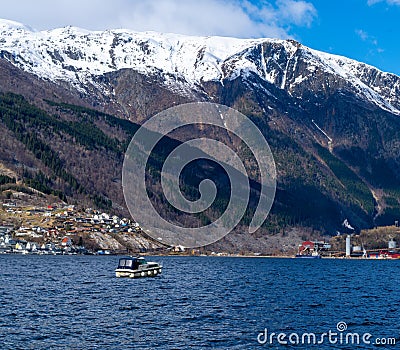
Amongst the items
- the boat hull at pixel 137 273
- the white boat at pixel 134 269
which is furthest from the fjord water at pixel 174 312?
the white boat at pixel 134 269

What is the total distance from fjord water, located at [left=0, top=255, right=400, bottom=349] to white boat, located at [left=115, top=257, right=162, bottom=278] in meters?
8.06

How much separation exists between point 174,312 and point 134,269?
6081 cm

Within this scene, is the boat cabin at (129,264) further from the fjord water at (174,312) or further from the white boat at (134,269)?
the fjord water at (174,312)

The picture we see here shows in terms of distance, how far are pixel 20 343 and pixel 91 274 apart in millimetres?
88754

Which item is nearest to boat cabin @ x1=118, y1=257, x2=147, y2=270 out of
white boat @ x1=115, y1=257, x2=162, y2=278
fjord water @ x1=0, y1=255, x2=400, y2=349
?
white boat @ x1=115, y1=257, x2=162, y2=278

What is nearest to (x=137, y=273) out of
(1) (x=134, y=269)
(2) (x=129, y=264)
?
(1) (x=134, y=269)

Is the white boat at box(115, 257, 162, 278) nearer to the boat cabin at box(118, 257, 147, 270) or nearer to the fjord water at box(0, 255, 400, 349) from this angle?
the boat cabin at box(118, 257, 147, 270)

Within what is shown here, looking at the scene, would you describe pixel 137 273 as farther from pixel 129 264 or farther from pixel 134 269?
pixel 129 264

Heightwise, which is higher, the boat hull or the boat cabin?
the boat cabin

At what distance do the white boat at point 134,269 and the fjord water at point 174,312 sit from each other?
26.4 feet

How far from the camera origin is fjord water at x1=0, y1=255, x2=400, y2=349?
71500 mm

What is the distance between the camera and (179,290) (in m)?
123

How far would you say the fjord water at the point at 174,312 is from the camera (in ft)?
235

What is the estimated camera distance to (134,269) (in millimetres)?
151625
